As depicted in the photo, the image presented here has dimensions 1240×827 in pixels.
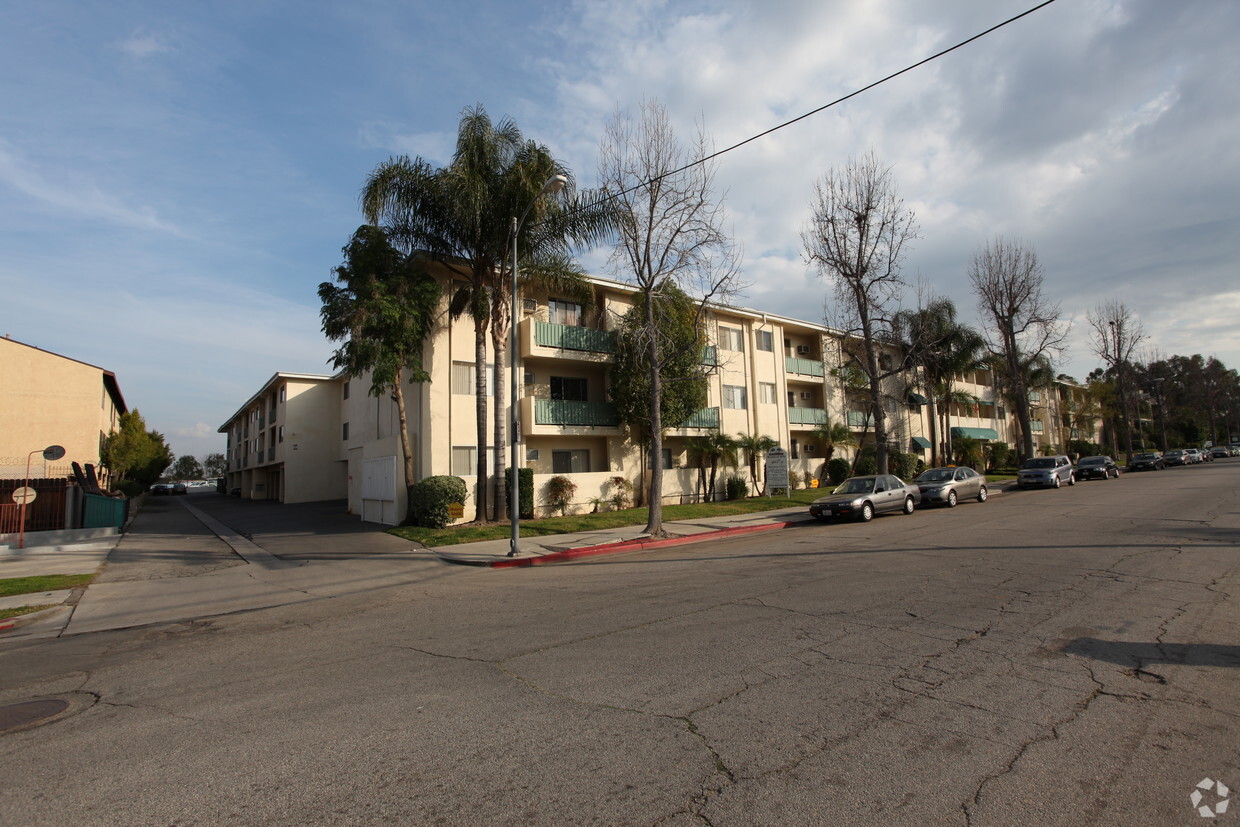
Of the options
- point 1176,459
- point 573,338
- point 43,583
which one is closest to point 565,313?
point 573,338

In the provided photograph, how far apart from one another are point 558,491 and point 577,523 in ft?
9.77

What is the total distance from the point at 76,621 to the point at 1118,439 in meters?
103

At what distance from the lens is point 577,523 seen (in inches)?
813

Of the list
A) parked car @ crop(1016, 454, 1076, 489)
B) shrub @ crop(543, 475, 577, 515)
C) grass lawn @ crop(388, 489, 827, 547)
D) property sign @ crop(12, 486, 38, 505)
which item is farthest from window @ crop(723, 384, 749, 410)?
property sign @ crop(12, 486, 38, 505)

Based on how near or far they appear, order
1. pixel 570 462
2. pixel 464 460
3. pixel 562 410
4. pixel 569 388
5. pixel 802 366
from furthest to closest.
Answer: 1. pixel 802 366
2. pixel 569 388
3. pixel 570 462
4. pixel 562 410
5. pixel 464 460

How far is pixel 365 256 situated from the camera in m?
20.5

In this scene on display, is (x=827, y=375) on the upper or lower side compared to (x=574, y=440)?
upper

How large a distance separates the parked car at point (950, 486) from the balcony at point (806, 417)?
30.4ft

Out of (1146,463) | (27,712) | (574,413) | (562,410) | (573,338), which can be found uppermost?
(573,338)

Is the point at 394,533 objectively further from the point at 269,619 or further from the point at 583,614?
the point at 583,614

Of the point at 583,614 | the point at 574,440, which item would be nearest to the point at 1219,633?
the point at 583,614

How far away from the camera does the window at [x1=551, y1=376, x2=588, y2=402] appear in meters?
25.8

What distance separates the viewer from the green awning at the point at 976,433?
1821 inches

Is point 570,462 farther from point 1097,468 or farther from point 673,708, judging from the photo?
point 1097,468
